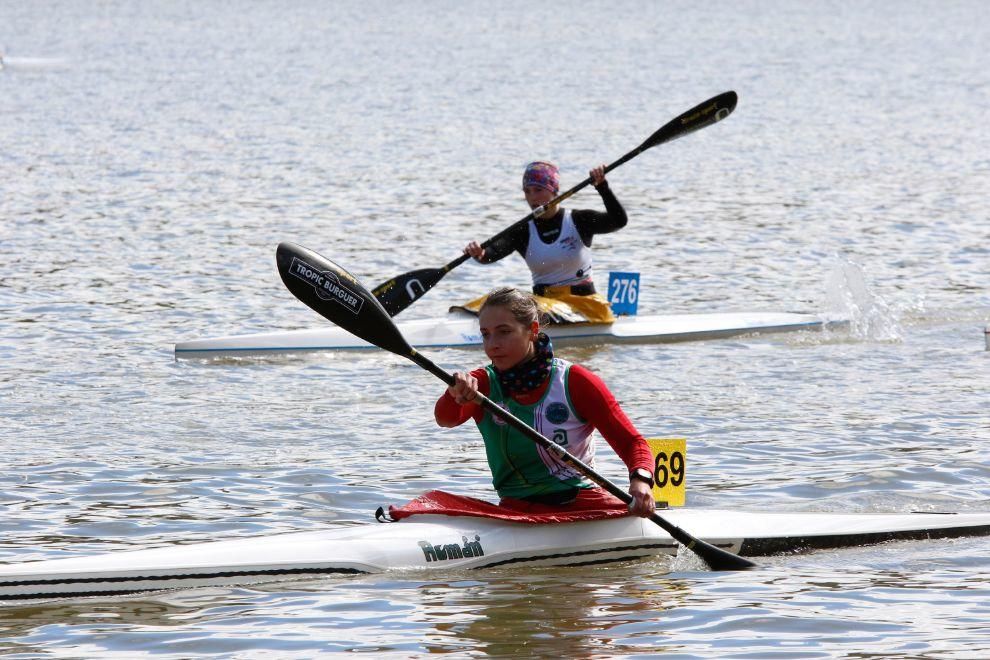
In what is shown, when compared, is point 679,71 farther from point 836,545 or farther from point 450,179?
point 836,545

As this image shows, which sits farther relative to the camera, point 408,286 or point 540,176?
point 408,286

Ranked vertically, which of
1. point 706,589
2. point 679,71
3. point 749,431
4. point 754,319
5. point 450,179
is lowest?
Answer: point 706,589

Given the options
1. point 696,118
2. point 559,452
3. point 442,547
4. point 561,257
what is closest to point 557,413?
point 559,452

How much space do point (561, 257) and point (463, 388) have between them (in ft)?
19.6

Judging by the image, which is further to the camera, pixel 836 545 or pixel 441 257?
pixel 441 257

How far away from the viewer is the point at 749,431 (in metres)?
9.75

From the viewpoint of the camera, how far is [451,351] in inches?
490

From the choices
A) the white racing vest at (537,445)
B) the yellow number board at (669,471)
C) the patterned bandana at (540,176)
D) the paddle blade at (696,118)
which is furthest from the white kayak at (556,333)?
the white racing vest at (537,445)

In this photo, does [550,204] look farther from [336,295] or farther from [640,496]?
[640,496]

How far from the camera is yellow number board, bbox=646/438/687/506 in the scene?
6910 mm

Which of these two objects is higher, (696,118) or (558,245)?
(696,118)

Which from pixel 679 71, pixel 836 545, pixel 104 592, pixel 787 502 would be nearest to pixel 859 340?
pixel 787 502

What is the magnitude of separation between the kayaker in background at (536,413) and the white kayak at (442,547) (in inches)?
6.9

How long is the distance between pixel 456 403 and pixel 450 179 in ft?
55.7
